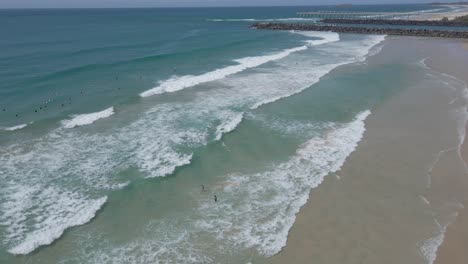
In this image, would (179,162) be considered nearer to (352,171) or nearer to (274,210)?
(274,210)

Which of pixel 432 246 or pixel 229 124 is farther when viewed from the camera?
pixel 229 124

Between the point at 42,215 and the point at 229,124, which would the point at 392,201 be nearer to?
the point at 229,124

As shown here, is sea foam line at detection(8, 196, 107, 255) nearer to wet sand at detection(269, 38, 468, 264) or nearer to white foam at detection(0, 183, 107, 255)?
white foam at detection(0, 183, 107, 255)

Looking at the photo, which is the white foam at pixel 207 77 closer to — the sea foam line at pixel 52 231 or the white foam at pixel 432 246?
the sea foam line at pixel 52 231

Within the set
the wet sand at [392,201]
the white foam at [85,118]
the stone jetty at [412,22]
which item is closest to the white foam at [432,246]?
the wet sand at [392,201]

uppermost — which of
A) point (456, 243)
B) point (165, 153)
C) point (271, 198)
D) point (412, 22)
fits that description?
point (412, 22)

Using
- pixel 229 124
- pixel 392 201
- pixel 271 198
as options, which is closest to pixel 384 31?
pixel 229 124
